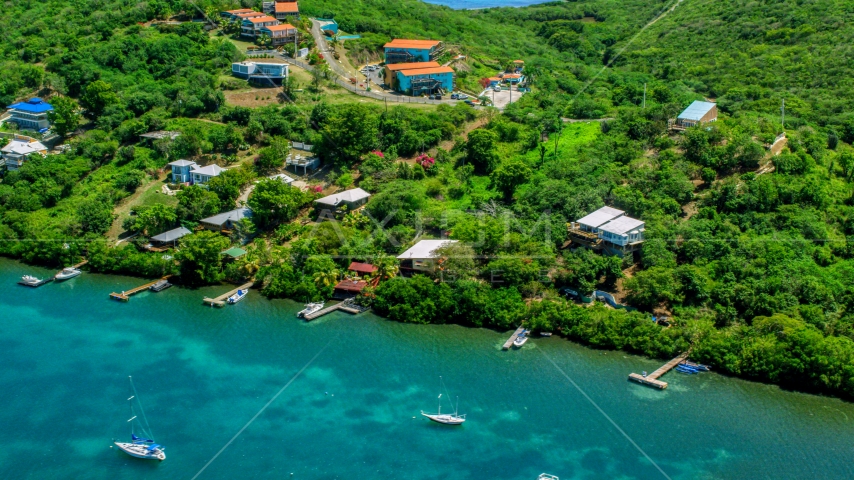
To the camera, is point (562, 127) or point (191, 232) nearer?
point (191, 232)

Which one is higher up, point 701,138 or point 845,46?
point 845,46

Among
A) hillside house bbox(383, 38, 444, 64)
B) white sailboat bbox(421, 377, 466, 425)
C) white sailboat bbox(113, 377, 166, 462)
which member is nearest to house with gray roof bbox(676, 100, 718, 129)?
hillside house bbox(383, 38, 444, 64)

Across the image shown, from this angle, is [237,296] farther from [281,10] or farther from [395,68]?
[281,10]

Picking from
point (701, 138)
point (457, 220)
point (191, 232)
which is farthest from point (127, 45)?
point (701, 138)

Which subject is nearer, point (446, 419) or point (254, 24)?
point (446, 419)

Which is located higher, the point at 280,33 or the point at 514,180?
A: the point at 280,33

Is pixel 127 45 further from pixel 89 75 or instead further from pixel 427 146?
pixel 427 146

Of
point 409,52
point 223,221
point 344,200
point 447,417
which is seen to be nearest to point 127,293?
point 223,221
